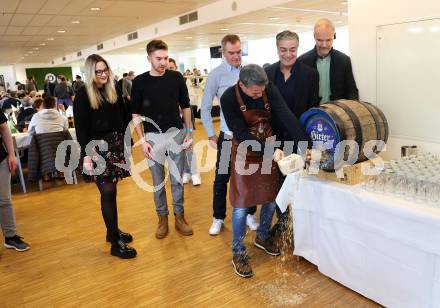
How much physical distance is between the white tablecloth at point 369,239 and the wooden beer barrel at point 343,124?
25cm

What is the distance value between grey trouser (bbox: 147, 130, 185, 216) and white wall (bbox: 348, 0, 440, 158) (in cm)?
142

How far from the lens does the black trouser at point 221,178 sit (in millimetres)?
2910

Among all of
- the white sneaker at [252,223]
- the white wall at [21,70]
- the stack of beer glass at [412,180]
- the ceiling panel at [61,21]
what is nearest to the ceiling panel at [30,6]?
the ceiling panel at [61,21]

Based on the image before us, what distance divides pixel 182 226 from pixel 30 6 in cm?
685

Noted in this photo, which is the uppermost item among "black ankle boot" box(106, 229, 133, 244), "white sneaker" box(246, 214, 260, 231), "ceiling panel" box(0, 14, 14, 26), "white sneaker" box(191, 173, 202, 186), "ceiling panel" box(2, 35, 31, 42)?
"ceiling panel" box(2, 35, 31, 42)

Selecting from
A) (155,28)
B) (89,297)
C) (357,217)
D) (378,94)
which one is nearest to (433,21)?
(378,94)

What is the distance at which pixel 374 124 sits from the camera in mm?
2127

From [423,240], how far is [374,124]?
0.69 meters

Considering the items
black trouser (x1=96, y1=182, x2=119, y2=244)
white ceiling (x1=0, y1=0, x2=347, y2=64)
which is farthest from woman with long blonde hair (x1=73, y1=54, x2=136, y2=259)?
white ceiling (x1=0, y1=0, x2=347, y2=64)

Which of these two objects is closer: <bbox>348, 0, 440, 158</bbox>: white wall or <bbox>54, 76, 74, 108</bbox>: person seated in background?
<bbox>348, 0, 440, 158</bbox>: white wall

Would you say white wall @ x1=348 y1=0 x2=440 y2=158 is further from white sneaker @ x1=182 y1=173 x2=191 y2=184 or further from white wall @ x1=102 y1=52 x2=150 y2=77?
white wall @ x1=102 y1=52 x2=150 y2=77

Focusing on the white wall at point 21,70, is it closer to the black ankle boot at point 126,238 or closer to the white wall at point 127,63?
the white wall at point 127,63

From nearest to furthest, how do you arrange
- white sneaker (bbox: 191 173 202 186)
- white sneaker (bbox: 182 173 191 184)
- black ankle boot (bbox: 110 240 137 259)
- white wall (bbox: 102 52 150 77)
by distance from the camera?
black ankle boot (bbox: 110 240 137 259) → white sneaker (bbox: 191 173 202 186) → white sneaker (bbox: 182 173 191 184) → white wall (bbox: 102 52 150 77)

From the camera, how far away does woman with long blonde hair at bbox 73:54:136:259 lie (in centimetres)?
253
